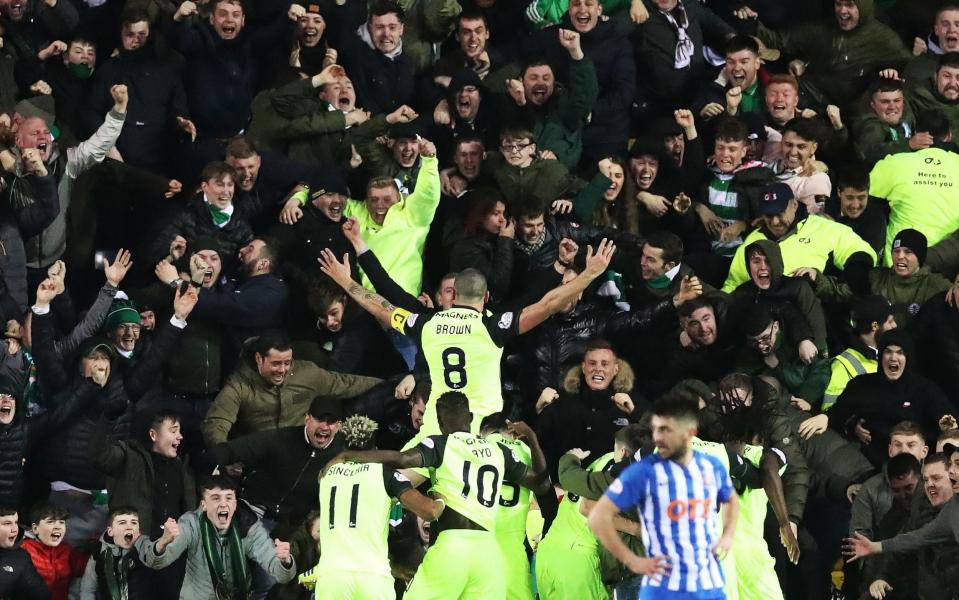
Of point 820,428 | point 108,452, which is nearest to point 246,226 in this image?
point 108,452

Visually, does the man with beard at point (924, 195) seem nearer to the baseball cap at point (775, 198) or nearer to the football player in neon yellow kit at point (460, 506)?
the baseball cap at point (775, 198)

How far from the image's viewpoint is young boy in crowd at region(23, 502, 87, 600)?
52.9 feet

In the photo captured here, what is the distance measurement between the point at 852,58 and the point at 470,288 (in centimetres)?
684

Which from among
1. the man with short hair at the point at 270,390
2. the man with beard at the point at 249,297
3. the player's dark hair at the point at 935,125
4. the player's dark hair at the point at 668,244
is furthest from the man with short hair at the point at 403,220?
the player's dark hair at the point at 935,125

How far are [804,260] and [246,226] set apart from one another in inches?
182

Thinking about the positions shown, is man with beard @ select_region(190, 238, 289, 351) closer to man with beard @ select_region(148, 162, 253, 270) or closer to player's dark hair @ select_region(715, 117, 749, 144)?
man with beard @ select_region(148, 162, 253, 270)

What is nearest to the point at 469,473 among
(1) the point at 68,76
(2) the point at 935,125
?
(1) the point at 68,76

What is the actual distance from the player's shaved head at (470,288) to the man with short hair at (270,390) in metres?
1.71

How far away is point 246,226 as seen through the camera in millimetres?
18281

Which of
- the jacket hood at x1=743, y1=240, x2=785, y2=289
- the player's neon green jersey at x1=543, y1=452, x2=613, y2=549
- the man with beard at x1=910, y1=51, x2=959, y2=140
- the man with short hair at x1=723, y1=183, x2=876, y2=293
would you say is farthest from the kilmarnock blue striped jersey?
the man with beard at x1=910, y1=51, x2=959, y2=140

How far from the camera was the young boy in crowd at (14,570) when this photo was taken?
51.4 ft

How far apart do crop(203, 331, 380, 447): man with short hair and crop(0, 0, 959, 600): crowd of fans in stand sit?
0.09 ft

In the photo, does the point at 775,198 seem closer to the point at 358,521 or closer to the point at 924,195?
the point at 924,195

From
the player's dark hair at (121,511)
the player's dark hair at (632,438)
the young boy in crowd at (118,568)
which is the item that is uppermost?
the player's dark hair at (632,438)
